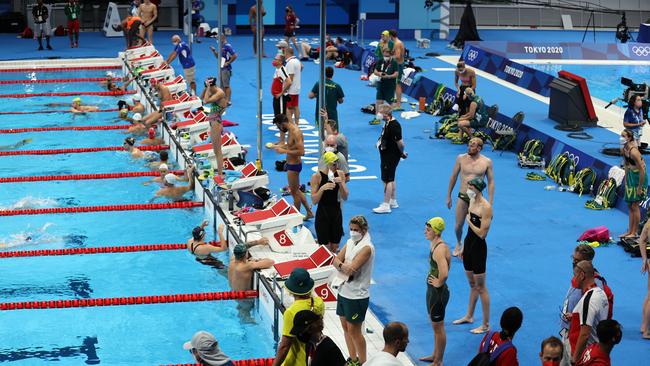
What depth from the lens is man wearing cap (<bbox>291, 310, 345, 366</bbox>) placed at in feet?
Result: 21.2

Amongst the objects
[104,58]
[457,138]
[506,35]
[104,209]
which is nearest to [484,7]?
[506,35]

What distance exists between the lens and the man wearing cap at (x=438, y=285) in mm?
8273

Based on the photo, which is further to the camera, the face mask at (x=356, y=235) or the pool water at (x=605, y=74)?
the pool water at (x=605, y=74)

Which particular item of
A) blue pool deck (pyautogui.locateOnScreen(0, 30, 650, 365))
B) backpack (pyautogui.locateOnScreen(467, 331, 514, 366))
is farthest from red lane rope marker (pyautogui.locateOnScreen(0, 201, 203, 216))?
backpack (pyautogui.locateOnScreen(467, 331, 514, 366))

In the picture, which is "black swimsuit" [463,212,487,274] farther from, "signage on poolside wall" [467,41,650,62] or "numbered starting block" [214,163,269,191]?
"signage on poolside wall" [467,41,650,62]

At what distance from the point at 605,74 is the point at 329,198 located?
56.8ft

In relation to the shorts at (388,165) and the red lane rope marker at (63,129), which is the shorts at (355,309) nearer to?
the shorts at (388,165)

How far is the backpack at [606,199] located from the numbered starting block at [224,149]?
16.8 feet

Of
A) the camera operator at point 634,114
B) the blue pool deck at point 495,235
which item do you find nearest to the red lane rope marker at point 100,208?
the blue pool deck at point 495,235

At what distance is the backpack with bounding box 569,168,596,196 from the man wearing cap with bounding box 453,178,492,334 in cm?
518

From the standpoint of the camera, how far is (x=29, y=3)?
32.2 metres

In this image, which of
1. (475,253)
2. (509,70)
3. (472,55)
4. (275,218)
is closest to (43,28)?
(472,55)

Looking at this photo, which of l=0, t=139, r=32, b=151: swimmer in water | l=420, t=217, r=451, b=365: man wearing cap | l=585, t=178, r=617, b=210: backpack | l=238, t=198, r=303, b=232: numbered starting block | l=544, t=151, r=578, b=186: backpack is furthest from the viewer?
l=0, t=139, r=32, b=151: swimmer in water

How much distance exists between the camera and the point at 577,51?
27.5 metres
